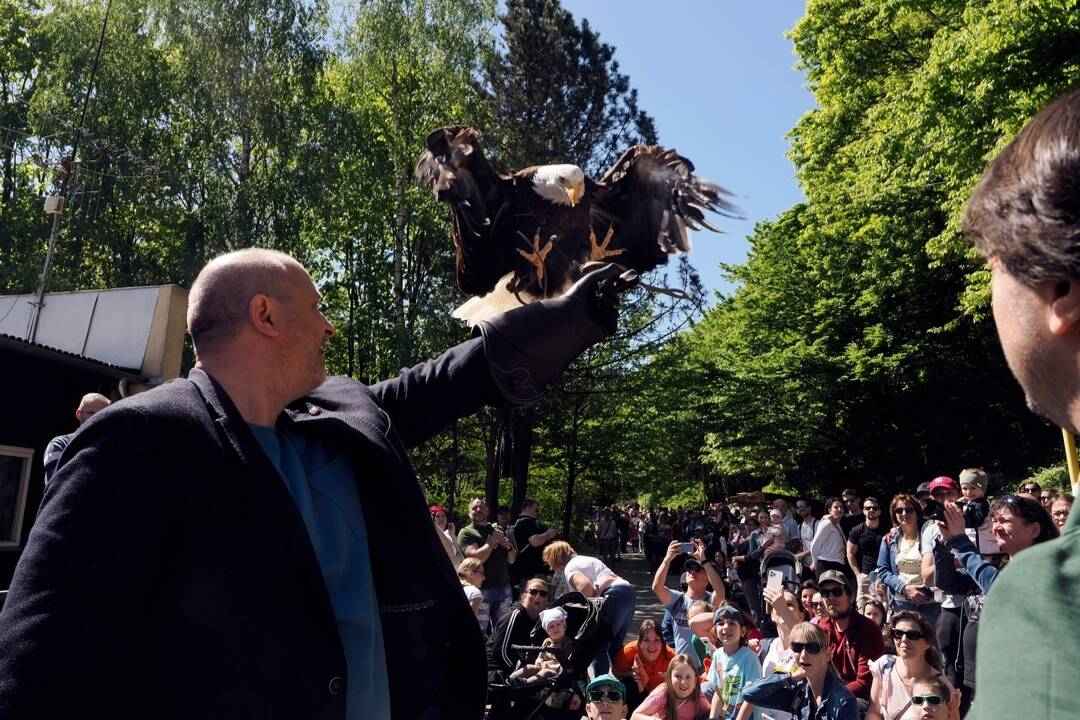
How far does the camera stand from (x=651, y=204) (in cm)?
506

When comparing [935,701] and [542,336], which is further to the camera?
[935,701]

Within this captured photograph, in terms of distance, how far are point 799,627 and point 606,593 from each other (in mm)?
1749

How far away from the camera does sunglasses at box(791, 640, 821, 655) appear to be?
17.5 feet

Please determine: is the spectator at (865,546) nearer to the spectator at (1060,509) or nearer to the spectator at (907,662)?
the spectator at (1060,509)

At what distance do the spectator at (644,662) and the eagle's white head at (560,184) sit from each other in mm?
3730

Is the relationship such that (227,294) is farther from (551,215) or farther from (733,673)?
(733,673)

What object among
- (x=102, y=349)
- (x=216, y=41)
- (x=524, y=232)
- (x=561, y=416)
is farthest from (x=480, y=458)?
(x=524, y=232)

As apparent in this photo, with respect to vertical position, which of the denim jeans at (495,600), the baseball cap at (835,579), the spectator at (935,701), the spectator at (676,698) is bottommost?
the spectator at (676,698)

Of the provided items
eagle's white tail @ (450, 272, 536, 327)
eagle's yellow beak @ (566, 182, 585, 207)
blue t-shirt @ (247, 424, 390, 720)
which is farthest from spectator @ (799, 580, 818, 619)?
blue t-shirt @ (247, 424, 390, 720)

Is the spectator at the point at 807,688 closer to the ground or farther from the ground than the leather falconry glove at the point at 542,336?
closer to the ground

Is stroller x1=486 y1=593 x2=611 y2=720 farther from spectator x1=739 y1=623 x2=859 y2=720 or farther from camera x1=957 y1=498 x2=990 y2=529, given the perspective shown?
camera x1=957 y1=498 x2=990 y2=529

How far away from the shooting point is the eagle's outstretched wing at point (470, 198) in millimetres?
4137

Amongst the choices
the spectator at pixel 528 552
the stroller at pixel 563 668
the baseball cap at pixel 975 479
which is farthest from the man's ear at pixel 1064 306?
the spectator at pixel 528 552

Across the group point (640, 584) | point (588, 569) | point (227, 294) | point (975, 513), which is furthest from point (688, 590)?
point (640, 584)
